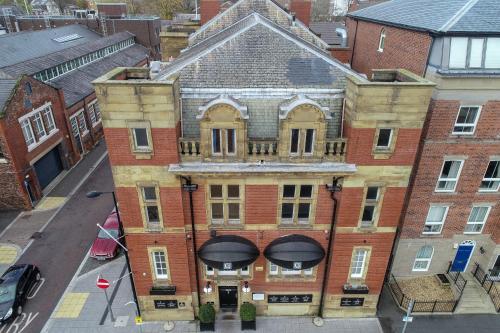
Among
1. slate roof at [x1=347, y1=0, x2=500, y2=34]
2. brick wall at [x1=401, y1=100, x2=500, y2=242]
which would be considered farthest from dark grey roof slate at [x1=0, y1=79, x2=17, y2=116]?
brick wall at [x1=401, y1=100, x2=500, y2=242]

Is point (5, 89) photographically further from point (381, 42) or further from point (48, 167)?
point (381, 42)

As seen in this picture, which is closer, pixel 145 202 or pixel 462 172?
pixel 145 202

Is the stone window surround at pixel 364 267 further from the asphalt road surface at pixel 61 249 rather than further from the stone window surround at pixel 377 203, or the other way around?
the asphalt road surface at pixel 61 249

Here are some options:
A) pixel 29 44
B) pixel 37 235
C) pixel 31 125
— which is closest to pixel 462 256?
pixel 37 235

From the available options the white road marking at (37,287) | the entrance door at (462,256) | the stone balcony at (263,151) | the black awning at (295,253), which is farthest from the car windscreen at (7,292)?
the entrance door at (462,256)

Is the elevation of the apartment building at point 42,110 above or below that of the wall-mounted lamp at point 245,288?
above
